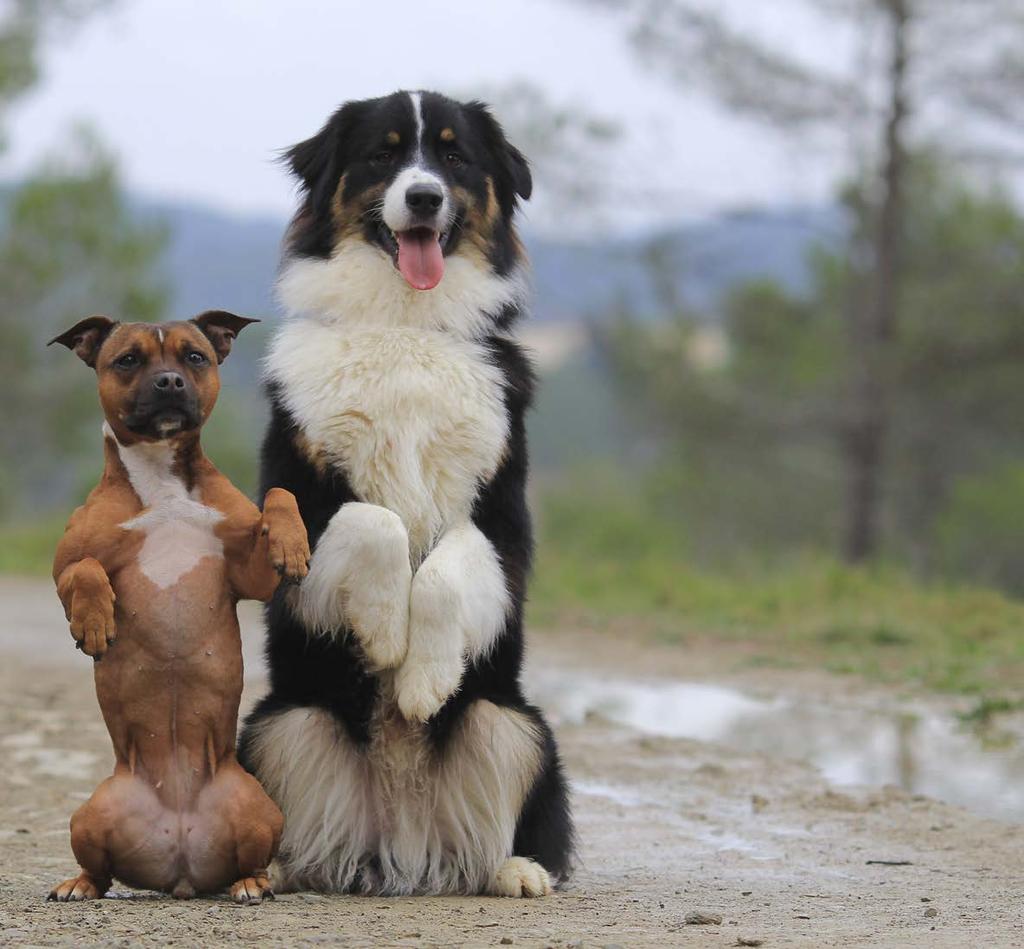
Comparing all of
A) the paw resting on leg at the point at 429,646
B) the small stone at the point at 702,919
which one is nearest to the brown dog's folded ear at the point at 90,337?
the paw resting on leg at the point at 429,646

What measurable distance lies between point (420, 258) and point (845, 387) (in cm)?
1602

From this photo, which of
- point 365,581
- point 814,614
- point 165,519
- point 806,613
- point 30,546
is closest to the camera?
point 165,519

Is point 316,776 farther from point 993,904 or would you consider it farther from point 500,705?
point 993,904

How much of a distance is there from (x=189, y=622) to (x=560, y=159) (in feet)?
51.7

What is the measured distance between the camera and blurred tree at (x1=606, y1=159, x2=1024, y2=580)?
20531 millimetres

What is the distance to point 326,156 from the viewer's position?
17.9ft

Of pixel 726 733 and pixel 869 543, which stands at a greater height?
pixel 869 543

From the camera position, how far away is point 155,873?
4.45m

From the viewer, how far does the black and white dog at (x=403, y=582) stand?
4895 mm

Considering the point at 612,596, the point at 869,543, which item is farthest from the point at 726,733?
the point at 869,543

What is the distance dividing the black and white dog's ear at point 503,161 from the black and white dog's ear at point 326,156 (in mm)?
472

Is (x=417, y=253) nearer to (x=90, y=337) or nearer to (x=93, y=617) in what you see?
(x=90, y=337)

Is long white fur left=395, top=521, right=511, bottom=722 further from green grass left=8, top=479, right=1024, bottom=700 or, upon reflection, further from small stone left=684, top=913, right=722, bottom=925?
green grass left=8, top=479, right=1024, bottom=700

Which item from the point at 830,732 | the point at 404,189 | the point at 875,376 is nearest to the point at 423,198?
the point at 404,189
